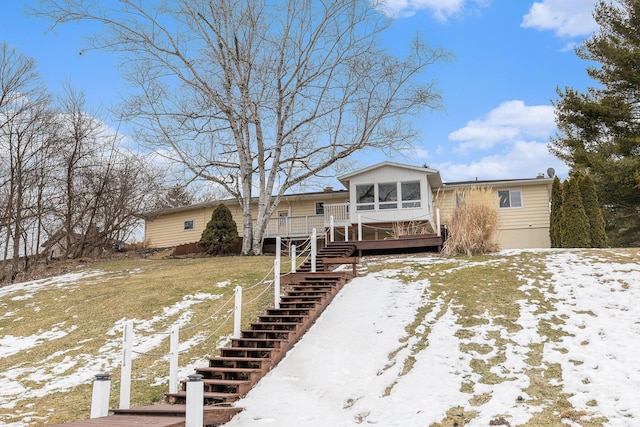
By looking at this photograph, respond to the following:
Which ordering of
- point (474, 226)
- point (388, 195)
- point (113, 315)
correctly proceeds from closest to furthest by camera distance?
point (113, 315) < point (474, 226) < point (388, 195)

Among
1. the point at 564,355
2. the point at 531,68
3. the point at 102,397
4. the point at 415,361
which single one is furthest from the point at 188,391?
the point at 531,68

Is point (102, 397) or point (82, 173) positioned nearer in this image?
point (102, 397)

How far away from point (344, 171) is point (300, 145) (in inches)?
91.2

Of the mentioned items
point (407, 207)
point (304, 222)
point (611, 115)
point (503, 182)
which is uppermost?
point (611, 115)

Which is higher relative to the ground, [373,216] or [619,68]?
[619,68]

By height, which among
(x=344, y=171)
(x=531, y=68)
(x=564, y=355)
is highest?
(x=531, y=68)

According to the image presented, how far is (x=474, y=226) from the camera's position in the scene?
14.8 m

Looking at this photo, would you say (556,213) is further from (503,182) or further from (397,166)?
(397,166)

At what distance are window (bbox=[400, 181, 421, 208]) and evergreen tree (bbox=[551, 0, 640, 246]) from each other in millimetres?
7487

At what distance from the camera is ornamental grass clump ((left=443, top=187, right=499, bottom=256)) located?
567 inches

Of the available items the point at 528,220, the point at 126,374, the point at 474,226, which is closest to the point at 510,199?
the point at 528,220

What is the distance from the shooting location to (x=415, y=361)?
7.62 meters

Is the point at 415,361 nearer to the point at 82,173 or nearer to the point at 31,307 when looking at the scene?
the point at 31,307

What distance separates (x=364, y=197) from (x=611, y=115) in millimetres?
11497
